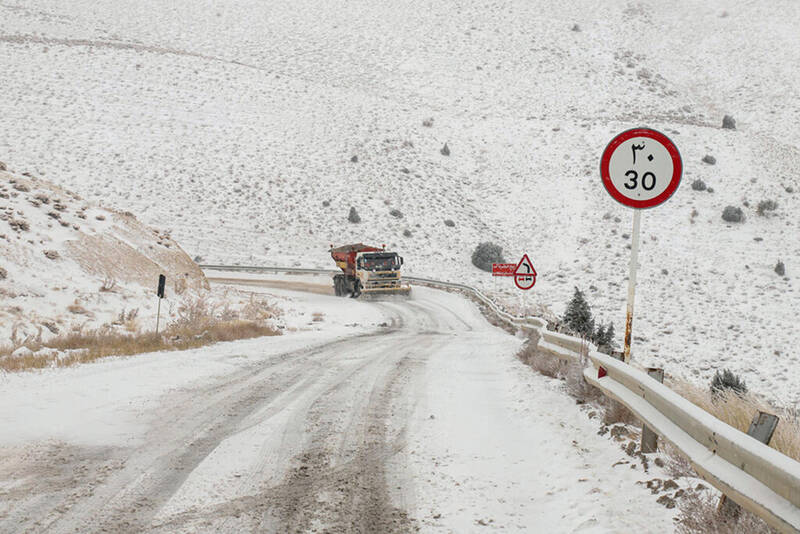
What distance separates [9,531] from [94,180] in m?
46.1

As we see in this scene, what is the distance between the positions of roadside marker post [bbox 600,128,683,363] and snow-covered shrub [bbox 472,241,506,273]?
35.5m

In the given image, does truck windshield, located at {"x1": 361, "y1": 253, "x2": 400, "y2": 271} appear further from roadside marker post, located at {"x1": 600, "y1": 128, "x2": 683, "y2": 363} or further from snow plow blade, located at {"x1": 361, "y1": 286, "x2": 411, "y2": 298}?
roadside marker post, located at {"x1": 600, "y1": 128, "x2": 683, "y2": 363}

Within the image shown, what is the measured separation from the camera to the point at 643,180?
5.80m

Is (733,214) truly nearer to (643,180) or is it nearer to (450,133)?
(450,133)

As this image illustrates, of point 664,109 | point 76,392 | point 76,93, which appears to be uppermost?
point 664,109

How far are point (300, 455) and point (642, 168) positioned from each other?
4332 mm

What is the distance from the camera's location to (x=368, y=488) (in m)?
4.18

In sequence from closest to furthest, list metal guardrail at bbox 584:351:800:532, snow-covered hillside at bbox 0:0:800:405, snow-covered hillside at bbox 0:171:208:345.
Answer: metal guardrail at bbox 584:351:800:532
snow-covered hillside at bbox 0:171:208:345
snow-covered hillside at bbox 0:0:800:405

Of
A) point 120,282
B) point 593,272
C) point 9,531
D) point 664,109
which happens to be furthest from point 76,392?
point 664,109

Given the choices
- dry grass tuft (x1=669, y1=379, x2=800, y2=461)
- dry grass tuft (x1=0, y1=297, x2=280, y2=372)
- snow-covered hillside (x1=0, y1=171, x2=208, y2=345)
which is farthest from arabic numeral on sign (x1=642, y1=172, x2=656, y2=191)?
snow-covered hillside (x1=0, y1=171, x2=208, y2=345)

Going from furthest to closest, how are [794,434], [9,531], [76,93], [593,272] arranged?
[76,93] → [593,272] → [794,434] → [9,531]

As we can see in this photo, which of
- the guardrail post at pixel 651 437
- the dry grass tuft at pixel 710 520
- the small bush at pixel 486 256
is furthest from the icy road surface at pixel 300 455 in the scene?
the small bush at pixel 486 256

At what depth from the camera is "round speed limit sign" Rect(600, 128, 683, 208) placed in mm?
5652

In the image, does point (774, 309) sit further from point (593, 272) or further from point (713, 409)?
point (713, 409)
